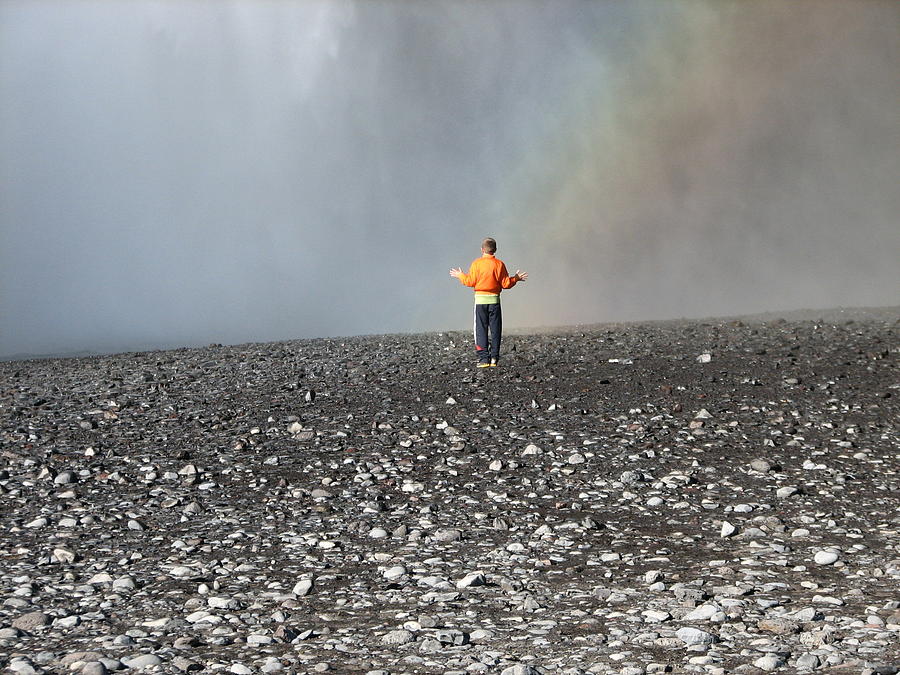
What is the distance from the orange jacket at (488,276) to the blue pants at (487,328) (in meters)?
0.41

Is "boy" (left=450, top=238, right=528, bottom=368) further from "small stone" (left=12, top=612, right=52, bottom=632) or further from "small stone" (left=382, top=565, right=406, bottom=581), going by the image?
"small stone" (left=12, top=612, right=52, bottom=632)

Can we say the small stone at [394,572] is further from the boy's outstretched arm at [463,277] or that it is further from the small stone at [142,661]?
the boy's outstretched arm at [463,277]

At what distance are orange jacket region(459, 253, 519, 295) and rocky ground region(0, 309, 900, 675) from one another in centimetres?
190

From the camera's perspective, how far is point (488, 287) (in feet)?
64.7

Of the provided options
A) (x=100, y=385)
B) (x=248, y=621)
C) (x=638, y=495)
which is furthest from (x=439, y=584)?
(x=100, y=385)

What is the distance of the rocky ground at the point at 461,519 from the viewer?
684cm

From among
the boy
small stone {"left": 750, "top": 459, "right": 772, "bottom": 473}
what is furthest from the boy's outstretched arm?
small stone {"left": 750, "top": 459, "right": 772, "bottom": 473}

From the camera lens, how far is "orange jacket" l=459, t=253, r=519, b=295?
64.5ft

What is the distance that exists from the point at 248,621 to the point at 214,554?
2068 mm

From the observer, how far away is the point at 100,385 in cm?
1966

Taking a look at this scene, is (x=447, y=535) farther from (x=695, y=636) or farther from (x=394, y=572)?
(x=695, y=636)

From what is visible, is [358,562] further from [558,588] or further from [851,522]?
[851,522]

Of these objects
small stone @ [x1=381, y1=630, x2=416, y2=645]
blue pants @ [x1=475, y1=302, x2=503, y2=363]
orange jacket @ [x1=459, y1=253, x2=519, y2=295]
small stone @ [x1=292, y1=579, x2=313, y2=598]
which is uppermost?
orange jacket @ [x1=459, y1=253, x2=519, y2=295]

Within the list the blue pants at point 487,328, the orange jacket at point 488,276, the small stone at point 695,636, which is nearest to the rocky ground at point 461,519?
the small stone at point 695,636
